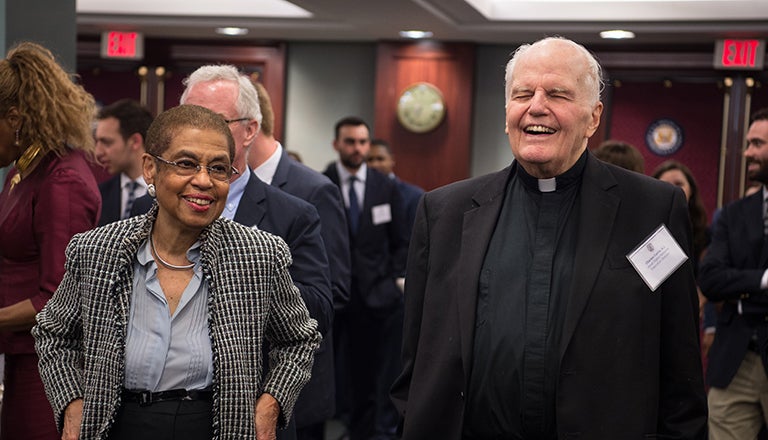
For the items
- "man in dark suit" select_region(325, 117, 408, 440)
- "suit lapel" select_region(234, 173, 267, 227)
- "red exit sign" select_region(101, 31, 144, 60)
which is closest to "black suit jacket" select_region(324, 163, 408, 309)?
"man in dark suit" select_region(325, 117, 408, 440)

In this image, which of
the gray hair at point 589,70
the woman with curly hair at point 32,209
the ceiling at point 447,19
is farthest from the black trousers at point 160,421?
the ceiling at point 447,19

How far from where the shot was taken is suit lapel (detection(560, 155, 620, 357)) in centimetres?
232

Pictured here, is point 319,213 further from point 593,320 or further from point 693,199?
point 693,199

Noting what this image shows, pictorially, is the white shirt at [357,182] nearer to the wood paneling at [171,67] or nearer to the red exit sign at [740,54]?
the wood paneling at [171,67]

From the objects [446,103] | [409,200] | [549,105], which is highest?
[446,103]

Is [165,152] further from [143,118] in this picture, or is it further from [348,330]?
[348,330]

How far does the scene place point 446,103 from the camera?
9.56 m

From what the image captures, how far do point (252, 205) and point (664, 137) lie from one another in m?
6.96

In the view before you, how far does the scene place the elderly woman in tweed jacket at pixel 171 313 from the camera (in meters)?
2.24

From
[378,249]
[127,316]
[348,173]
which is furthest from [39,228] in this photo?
[348,173]

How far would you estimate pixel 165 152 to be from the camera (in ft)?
7.60

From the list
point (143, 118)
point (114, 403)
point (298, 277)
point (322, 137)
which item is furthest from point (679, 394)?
point (322, 137)

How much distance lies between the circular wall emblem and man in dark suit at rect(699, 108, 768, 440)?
184 inches

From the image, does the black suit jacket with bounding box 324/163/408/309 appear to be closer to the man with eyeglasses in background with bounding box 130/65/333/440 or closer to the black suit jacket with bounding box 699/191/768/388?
the black suit jacket with bounding box 699/191/768/388
